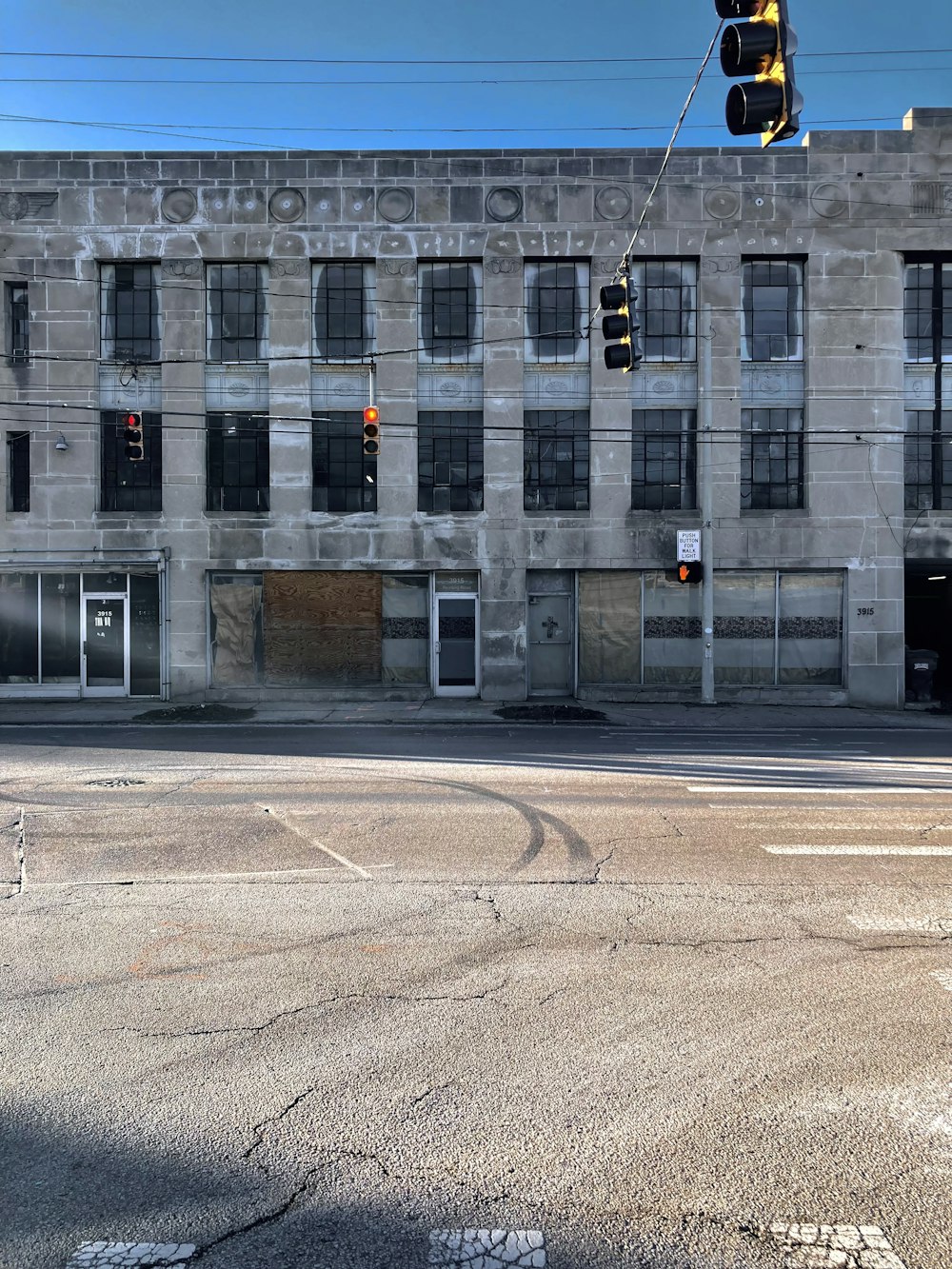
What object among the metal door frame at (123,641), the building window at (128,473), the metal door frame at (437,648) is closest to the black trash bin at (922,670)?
the metal door frame at (437,648)

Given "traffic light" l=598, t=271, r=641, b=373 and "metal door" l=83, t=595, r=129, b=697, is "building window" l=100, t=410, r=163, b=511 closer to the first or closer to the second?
"metal door" l=83, t=595, r=129, b=697

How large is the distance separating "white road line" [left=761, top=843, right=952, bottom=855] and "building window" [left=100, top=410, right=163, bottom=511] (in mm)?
18551

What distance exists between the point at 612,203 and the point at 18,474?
1626 cm

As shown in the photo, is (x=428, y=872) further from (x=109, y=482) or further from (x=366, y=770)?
(x=109, y=482)

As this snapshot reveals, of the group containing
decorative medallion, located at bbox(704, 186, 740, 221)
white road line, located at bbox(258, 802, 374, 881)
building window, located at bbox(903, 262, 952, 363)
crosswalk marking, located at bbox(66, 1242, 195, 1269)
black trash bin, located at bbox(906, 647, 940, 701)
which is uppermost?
decorative medallion, located at bbox(704, 186, 740, 221)

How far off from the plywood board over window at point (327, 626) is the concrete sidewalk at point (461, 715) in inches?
35.5

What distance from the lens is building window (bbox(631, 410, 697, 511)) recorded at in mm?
22125

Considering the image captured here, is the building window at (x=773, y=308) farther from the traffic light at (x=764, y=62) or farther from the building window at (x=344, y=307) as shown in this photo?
the traffic light at (x=764, y=62)

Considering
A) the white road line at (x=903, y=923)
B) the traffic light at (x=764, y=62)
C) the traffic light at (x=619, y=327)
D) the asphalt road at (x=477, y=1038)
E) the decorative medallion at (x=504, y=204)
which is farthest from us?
the decorative medallion at (x=504, y=204)

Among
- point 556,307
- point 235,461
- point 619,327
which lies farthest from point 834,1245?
point 556,307

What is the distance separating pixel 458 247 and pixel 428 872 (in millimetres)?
18503

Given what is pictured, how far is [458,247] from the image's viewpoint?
22.0 m

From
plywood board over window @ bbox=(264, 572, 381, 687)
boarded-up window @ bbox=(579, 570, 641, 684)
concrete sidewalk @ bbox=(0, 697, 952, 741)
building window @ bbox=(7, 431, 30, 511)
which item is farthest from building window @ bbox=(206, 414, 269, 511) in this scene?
boarded-up window @ bbox=(579, 570, 641, 684)

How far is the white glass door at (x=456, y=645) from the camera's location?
22.6m
